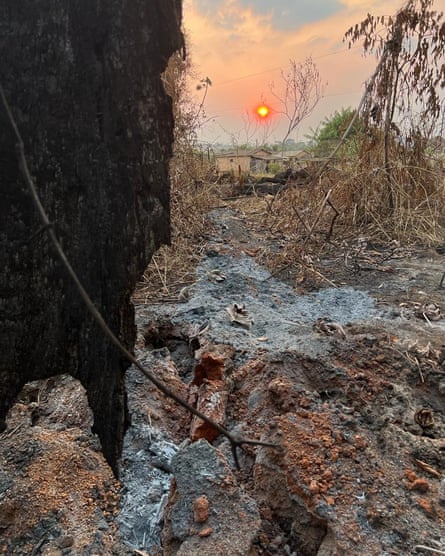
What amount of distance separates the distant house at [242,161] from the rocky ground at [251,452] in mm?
4396

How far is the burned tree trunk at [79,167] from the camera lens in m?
0.83

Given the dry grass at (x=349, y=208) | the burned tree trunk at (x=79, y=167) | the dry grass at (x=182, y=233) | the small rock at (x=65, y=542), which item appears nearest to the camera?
the burned tree trunk at (x=79, y=167)

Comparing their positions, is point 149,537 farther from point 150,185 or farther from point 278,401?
point 150,185

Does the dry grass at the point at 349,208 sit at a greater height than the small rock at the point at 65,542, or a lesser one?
greater

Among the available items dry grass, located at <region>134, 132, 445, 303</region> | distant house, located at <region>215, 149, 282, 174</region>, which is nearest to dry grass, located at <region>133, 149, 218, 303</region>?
dry grass, located at <region>134, 132, 445, 303</region>

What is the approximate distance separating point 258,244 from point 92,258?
3.34 meters

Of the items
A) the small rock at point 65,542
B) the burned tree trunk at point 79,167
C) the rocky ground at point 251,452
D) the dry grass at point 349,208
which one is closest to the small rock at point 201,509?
the rocky ground at point 251,452

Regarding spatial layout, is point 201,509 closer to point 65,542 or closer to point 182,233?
point 65,542

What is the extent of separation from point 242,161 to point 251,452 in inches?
313

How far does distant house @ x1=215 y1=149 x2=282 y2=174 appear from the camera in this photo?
687cm

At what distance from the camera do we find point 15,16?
31.5 inches

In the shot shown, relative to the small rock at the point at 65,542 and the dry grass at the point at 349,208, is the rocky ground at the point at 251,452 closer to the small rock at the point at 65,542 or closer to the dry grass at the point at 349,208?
the small rock at the point at 65,542

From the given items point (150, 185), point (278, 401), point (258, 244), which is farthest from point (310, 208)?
point (150, 185)

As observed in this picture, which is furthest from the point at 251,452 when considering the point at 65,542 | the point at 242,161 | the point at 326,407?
the point at 242,161
